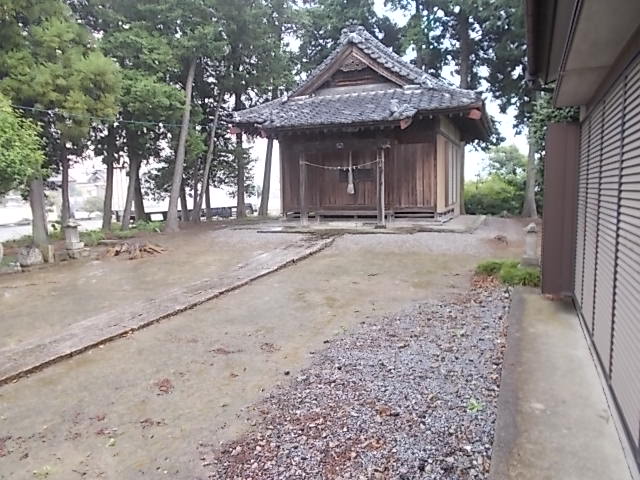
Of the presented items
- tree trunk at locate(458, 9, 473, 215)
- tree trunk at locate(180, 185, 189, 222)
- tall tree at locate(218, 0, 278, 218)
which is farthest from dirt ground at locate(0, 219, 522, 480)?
tree trunk at locate(180, 185, 189, 222)

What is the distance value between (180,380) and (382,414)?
1505 mm

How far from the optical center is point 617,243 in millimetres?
2350

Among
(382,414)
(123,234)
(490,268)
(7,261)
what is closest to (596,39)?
(382,414)

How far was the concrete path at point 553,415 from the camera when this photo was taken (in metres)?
1.91

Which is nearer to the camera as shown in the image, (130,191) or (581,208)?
(581,208)

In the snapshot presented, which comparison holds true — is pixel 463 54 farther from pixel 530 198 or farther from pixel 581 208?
pixel 581 208

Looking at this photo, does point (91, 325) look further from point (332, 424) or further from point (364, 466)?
point (364, 466)

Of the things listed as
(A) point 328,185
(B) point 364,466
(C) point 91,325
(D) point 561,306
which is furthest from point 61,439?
(A) point 328,185

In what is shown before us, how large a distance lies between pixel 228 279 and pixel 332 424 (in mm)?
4174

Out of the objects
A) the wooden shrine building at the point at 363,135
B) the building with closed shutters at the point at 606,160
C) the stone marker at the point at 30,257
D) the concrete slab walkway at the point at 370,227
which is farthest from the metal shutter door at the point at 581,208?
the stone marker at the point at 30,257

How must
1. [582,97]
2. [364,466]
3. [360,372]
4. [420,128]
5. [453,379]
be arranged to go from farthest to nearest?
[420,128] < [582,97] < [360,372] < [453,379] < [364,466]

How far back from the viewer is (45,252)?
29.2 ft

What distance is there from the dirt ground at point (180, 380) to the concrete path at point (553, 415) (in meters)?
1.43

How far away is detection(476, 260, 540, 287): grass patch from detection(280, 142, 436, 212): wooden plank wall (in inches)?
235
